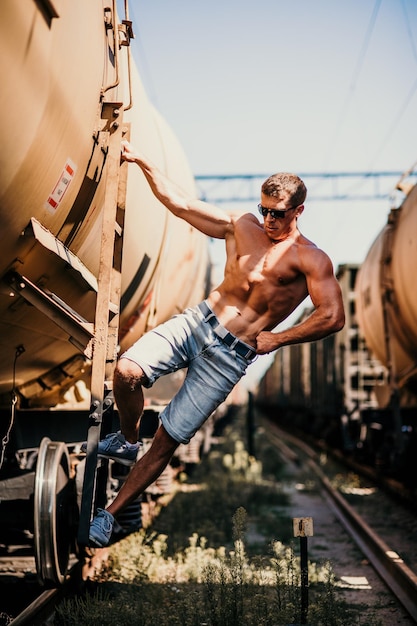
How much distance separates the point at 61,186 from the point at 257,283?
1.11 meters

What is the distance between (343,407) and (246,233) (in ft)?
38.4

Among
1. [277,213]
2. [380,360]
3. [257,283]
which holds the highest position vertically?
[380,360]

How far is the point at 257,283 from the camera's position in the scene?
3881mm

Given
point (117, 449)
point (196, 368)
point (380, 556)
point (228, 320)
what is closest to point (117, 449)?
point (117, 449)

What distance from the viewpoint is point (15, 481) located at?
5133 mm

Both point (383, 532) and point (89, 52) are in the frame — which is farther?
point (383, 532)

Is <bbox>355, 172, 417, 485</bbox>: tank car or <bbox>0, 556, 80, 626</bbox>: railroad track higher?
<bbox>355, 172, 417, 485</bbox>: tank car

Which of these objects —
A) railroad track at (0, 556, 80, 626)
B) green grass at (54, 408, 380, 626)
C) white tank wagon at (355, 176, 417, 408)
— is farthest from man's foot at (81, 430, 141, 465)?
white tank wagon at (355, 176, 417, 408)

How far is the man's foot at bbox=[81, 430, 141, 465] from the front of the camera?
3.71 meters

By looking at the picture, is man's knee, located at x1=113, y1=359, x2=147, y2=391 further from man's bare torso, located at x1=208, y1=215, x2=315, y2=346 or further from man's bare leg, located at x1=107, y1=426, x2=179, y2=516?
man's bare torso, located at x1=208, y1=215, x2=315, y2=346

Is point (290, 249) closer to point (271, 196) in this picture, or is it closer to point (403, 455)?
point (271, 196)

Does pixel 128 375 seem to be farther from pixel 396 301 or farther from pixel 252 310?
pixel 396 301

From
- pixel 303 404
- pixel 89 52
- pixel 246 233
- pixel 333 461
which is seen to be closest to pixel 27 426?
pixel 246 233

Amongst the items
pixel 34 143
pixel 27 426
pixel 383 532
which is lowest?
pixel 383 532
